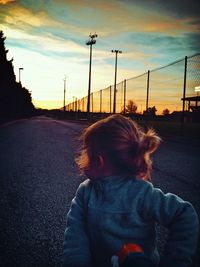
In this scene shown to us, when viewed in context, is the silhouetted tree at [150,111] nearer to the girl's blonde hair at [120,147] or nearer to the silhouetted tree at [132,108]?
the silhouetted tree at [132,108]

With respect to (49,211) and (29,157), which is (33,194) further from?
(29,157)

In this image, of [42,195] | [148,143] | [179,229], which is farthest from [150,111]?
[179,229]

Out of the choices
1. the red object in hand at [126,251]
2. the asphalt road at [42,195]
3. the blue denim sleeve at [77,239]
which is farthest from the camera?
the asphalt road at [42,195]

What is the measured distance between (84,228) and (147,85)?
16.1 metres

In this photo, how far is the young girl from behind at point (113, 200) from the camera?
174 cm

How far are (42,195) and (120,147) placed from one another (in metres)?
2.66

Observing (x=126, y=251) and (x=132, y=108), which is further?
(x=132, y=108)

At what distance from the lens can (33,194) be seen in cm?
425

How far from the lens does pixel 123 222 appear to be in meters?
1.77

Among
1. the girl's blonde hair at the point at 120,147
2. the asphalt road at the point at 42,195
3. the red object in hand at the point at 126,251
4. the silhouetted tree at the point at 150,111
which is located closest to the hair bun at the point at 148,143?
the girl's blonde hair at the point at 120,147

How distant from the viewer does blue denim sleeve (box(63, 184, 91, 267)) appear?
5.70ft

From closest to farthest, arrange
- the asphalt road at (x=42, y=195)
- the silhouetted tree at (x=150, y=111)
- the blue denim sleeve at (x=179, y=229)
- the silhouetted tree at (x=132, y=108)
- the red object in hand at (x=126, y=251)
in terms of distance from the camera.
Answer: the red object in hand at (x=126, y=251)
the blue denim sleeve at (x=179, y=229)
the asphalt road at (x=42, y=195)
the silhouetted tree at (x=150, y=111)
the silhouetted tree at (x=132, y=108)

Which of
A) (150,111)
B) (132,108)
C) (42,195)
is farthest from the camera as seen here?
(132,108)

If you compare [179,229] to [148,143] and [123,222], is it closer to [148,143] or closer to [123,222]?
[123,222]
